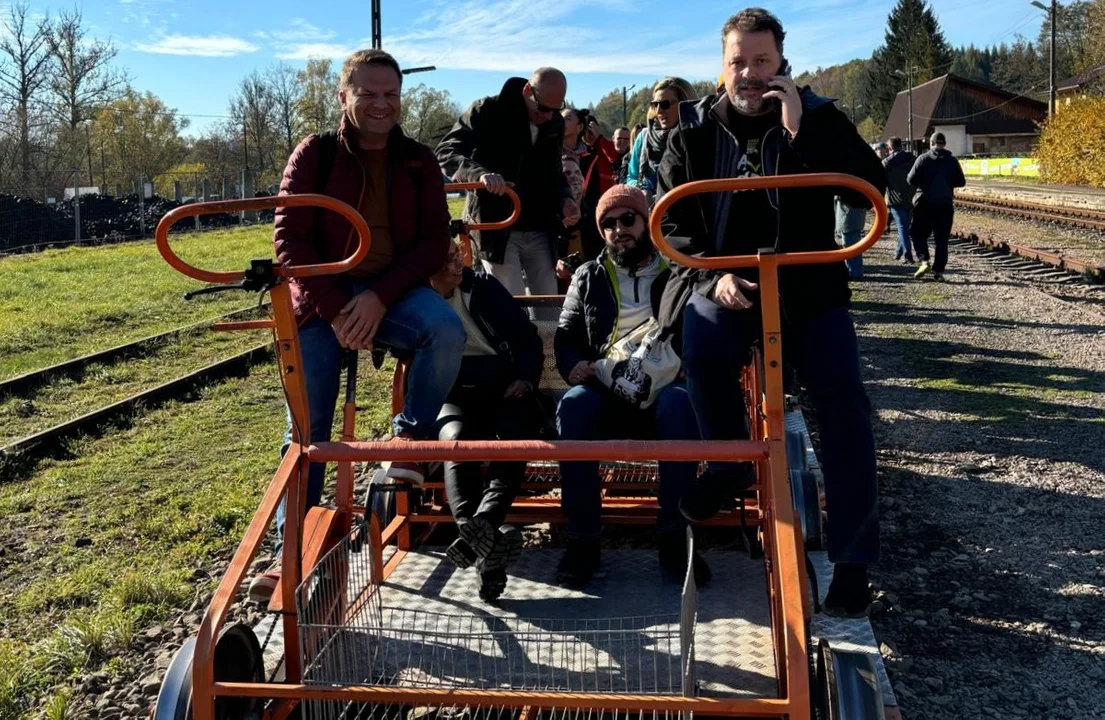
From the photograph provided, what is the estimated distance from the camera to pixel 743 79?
10.6 feet

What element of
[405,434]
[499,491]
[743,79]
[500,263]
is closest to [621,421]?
[499,491]

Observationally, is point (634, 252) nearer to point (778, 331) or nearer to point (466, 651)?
point (778, 331)

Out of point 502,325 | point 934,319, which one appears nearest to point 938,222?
point 934,319

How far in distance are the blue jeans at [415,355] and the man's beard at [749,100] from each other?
4.32 feet

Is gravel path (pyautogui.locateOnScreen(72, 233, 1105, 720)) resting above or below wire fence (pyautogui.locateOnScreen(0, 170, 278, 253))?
below

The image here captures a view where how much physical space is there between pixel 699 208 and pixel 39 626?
3213 mm

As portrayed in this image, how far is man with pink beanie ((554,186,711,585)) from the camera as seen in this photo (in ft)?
13.4

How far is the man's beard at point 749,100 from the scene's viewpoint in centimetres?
323

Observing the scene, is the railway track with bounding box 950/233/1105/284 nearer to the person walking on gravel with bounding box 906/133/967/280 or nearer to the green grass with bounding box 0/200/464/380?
the person walking on gravel with bounding box 906/133/967/280

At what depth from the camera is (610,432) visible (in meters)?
4.29

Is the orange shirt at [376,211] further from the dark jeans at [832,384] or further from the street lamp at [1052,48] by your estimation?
the street lamp at [1052,48]

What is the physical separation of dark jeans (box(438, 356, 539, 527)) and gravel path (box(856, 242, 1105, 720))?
1.56 metres

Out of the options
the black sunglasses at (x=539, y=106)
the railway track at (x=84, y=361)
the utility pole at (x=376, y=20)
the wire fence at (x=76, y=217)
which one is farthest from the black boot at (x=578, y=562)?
the utility pole at (x=376, y=20)

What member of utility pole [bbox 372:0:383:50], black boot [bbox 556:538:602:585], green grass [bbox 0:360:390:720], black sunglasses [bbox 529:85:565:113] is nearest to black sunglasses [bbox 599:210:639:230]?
black boot [bbox 556:538:602:585]
